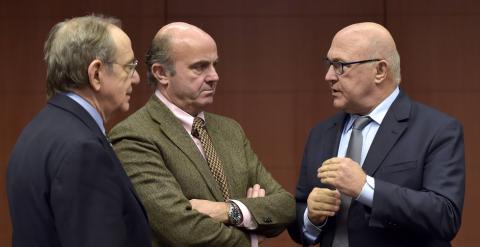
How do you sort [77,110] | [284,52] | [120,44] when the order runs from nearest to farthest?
[77,110] → [120,44] → [284,52]

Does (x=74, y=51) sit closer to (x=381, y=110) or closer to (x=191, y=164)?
(x=191, y=164)

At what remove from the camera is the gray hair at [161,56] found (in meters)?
3.03

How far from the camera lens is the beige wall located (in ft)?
16.4

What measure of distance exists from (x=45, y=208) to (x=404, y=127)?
4.49ft

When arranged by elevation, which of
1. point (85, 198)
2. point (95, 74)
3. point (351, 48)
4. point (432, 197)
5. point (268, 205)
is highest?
point (95, 74)

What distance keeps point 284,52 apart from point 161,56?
2.05 metres

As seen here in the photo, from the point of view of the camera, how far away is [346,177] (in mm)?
2752

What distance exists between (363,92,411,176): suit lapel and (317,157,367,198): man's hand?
13 cm

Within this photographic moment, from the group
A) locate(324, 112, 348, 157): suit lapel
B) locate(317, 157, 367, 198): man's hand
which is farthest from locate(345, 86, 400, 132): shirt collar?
locate(317, 157, 367, 198): man's hand

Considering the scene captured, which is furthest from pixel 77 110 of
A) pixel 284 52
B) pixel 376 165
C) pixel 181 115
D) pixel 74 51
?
pixel 284 52

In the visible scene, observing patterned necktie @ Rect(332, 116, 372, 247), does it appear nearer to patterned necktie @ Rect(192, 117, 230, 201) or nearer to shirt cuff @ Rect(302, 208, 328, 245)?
shirt cuff @ Rect(302, 208, 328, 245)

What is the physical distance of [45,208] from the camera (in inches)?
80.0

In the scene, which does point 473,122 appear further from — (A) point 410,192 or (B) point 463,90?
(A) point 410,192

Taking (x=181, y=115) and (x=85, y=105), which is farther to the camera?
(x=181, y=115)
